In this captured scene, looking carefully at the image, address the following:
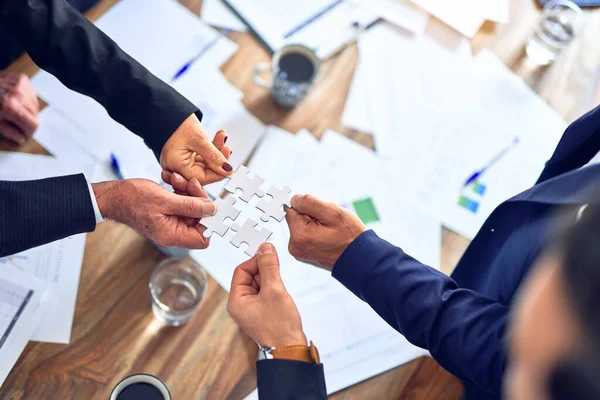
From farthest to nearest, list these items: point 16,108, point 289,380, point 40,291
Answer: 1. point 16,108
2. point 40,291
3. point 289,380

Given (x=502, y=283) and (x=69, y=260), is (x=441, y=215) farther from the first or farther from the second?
(x=69, y=260)

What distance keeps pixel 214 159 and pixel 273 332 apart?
43 cm

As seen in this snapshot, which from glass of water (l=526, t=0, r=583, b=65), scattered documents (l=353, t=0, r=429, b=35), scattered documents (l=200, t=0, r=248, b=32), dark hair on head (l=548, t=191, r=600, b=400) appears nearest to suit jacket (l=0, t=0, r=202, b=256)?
scattered documents (l=200, t=0, r=248, b=32)

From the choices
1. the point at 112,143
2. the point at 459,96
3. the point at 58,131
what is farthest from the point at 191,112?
the point at 459,96

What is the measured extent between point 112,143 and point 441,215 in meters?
0.94

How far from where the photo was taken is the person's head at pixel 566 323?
0.59 metres

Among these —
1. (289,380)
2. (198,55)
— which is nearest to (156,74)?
(198,55)

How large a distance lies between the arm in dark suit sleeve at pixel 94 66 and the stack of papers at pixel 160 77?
18 centimetres

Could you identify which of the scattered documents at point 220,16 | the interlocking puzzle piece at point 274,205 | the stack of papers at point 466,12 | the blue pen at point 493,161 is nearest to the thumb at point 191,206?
the interlocking puzzle piece at point 274,205

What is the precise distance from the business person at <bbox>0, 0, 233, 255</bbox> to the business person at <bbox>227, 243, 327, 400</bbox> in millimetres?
159

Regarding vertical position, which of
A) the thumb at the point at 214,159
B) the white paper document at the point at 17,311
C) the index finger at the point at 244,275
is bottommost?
the white paper document at the point at 17,311

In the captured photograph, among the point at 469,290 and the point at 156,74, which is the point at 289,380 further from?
the point at 156,74

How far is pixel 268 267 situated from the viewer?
111cm

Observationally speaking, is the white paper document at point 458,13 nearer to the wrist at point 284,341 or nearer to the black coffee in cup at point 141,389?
the wrist at point 284,341
